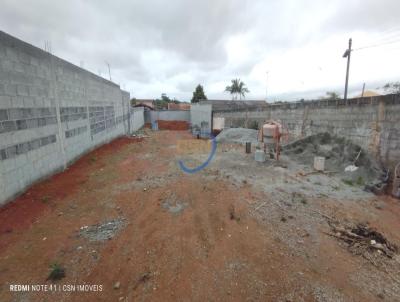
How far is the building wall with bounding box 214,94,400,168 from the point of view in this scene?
220 inches

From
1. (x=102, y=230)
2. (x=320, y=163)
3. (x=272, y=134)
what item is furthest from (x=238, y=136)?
(x=102, y=230)

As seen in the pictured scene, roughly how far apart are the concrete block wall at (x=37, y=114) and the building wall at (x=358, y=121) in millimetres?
9684

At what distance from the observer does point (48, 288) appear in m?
2.40

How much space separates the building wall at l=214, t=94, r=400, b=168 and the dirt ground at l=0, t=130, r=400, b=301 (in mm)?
1631

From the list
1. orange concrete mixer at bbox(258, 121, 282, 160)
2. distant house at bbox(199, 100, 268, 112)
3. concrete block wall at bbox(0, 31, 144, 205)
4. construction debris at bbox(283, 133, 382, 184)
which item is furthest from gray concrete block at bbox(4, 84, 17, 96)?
distant house at bbox(199, 100, 268, 112)

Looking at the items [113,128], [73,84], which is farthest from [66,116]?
[113,128]

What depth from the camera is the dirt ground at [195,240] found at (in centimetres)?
239

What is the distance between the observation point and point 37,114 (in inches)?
207

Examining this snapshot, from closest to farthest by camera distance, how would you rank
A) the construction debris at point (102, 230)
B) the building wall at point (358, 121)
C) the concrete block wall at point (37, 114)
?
the construction debris at point (102, 230)
the concrete block wall at point (37, 114)
the building wall at point (358, 121)

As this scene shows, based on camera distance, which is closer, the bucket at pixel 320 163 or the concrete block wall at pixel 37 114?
the concrete block wall at pixel 37 114

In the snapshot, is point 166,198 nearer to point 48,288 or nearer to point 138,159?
point 48,288

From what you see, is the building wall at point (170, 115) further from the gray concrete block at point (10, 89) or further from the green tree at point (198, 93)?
the gray concrete block at point (10, 89)

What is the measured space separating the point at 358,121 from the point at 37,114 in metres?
9.90

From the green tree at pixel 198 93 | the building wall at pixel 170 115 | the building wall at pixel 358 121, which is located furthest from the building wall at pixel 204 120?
the green tree at pixel 198 93
